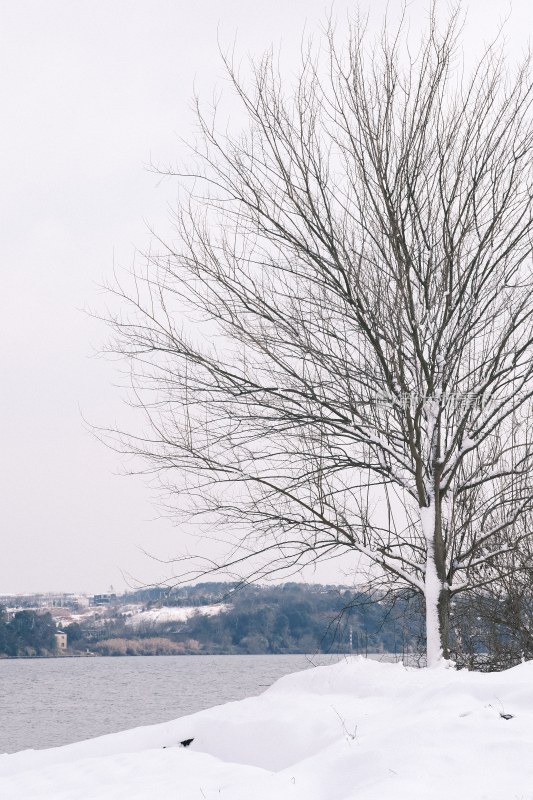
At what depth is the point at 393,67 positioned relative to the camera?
943cm

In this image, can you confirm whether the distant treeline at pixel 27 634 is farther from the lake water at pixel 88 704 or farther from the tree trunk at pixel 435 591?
the tree trunk at pixel 435 591

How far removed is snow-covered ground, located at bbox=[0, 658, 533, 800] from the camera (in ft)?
13.6

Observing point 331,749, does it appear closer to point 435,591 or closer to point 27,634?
point 435,591

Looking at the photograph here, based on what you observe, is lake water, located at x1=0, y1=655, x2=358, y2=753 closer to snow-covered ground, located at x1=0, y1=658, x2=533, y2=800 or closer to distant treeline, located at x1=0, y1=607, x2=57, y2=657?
snow-covered ground, located at x1=0, y1=658, x2=533, y2=800

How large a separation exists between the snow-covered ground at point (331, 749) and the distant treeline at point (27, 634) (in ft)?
417

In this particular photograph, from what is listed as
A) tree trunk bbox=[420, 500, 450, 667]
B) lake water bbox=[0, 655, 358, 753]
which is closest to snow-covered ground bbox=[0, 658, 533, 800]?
tree trunk bbox=[420, 500, 450, 667]

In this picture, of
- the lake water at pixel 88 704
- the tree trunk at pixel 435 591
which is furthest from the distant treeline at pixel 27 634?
the tree trunk at pixel 435 591

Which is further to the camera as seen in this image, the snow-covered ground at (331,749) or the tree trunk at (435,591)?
the tree trunk at (435,591)

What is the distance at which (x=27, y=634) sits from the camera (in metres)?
138

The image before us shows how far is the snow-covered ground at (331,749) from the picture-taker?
13.6 ft

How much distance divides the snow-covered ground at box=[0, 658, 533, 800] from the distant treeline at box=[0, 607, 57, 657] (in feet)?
417

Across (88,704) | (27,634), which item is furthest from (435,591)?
(27,634)

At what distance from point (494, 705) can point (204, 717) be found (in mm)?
2892

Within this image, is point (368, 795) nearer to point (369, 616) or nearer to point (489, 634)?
point (369, 616)
